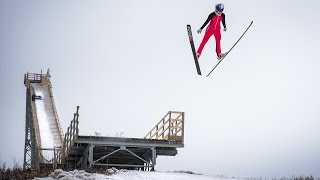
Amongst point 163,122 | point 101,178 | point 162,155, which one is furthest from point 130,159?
point 101,178

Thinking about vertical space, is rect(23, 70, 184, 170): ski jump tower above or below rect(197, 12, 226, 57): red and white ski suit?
below

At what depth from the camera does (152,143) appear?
888 inches

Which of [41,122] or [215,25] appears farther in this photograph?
[41,122]

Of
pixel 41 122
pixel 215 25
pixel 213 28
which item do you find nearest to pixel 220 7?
pixel 215 25

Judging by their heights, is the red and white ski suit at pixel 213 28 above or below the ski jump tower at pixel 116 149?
above

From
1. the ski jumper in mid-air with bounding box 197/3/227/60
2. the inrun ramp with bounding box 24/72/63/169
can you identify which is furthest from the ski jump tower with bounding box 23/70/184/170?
the ski jumper in mid-air with bounding box 197/3/227/60

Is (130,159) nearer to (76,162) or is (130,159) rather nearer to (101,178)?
(76,162)

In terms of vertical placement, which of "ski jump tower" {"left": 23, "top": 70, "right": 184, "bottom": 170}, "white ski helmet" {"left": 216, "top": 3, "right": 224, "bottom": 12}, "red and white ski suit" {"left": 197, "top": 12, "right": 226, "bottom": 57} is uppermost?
"white ski helmet" {"left": 216, "top": 3, "right": 224, "bottom": 12}

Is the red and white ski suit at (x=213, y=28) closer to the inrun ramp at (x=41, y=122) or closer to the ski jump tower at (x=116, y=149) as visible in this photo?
the ski jump tower at (x=116, y=149)

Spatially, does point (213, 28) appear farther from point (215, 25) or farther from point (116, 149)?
point (116, 149)

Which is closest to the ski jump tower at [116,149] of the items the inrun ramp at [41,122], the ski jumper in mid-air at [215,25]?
the inrun ramp at [41,122]

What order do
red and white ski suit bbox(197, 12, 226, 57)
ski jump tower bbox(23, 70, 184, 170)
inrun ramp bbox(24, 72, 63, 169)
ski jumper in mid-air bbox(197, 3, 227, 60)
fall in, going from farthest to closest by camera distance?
1. inrun ramp bbox(24, 72, 63, 169)
2. ski jump tower bbox(23, 70, 184, 170)
3. red and white ski suit bbox(197, 12, 226, 57)
4. ski jumper in mid-air bbox(197, 3, 227, 60)

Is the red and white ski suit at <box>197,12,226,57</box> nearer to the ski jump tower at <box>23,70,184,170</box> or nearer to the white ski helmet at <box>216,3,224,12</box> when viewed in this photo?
the white ski helmet at <box>216,3,224,12</box>

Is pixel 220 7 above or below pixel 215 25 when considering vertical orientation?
above
